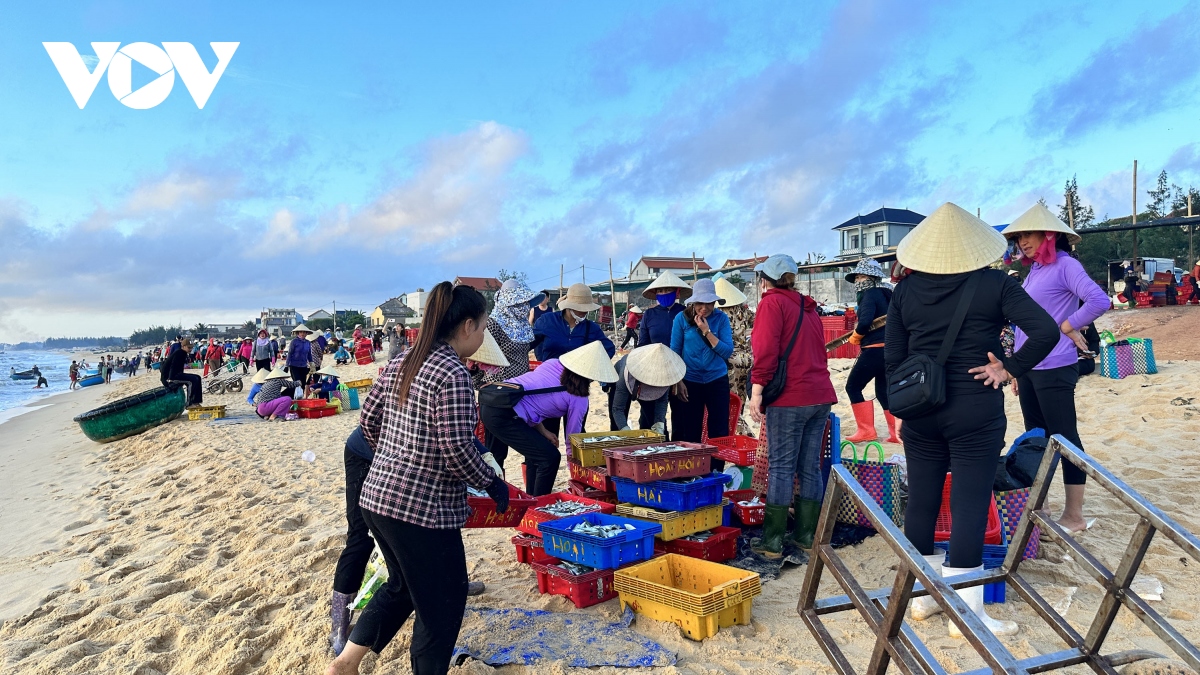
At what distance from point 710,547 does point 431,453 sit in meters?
2.10

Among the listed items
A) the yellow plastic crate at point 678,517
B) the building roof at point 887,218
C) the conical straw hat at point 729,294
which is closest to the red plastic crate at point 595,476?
the yellow plastic crate at point 678,517

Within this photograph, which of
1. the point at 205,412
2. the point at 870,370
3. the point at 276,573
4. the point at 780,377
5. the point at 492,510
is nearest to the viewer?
the point at 492,510

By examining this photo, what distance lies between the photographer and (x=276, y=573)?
14.3ft

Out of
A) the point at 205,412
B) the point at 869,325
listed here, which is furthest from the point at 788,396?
the point at 205,412

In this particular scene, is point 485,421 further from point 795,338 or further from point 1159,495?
point 1159,495

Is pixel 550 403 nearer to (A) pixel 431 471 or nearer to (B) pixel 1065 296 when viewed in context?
(A) pixel 431 471

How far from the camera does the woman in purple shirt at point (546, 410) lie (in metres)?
4.56

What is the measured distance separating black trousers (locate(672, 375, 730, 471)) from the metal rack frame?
3.42 meters

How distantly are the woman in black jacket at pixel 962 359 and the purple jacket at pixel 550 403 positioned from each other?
229 cm

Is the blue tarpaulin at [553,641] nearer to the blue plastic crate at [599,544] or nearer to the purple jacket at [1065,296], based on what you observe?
the blue plastic crate at [599,544]

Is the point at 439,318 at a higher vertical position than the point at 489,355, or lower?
higher

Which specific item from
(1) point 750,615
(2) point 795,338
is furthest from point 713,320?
(1) point 750,615

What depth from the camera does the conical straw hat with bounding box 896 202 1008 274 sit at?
290 cm

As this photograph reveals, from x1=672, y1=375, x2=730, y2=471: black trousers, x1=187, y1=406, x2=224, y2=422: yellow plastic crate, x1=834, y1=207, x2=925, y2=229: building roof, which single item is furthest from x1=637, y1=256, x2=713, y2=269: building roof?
x1=672, y1=375, x2=730, y2=471: black trousers
